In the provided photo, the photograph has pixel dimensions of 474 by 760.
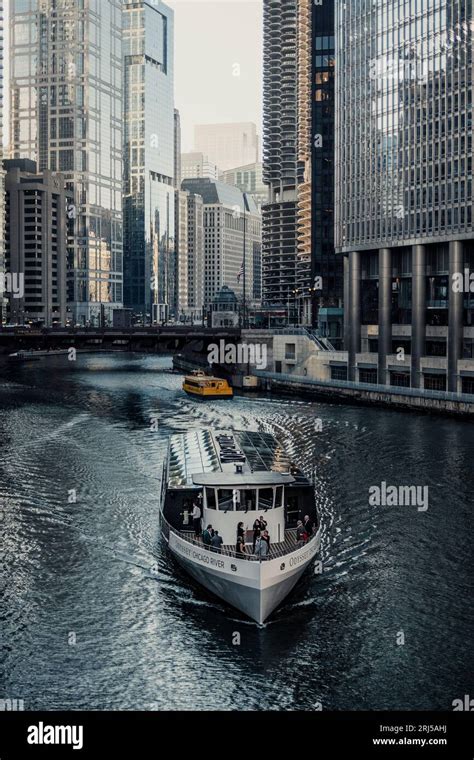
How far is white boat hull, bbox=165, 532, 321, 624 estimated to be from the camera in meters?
36.6

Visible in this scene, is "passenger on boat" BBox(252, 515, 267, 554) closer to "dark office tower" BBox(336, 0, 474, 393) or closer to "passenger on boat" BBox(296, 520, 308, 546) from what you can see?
"passenger on boat" BBox(296, 520, 308, 546)

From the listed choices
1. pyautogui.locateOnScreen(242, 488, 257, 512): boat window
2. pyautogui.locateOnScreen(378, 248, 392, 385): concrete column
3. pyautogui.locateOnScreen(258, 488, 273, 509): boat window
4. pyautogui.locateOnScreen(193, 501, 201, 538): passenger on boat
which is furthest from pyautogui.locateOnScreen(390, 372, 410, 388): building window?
pyautogui.locateOnScreen(242, 488, 257, 512): boat window

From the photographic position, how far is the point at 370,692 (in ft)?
103

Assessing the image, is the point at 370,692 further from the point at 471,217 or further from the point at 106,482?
the point at 471,217

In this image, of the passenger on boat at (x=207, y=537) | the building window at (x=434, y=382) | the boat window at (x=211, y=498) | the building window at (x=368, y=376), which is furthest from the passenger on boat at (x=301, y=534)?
the building window at (x=368, y=376)

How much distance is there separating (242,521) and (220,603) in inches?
151

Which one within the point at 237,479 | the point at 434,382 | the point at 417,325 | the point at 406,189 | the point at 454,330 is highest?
the point at 406,189

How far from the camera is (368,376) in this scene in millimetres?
124375

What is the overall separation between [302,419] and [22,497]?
39965mm

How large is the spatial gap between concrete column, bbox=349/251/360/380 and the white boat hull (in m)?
86.1

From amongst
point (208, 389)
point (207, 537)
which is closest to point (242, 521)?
point (207, 537)

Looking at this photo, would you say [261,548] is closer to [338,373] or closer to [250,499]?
[250,499]

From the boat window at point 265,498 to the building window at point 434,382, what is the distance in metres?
70.4

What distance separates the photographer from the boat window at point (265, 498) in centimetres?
4144
